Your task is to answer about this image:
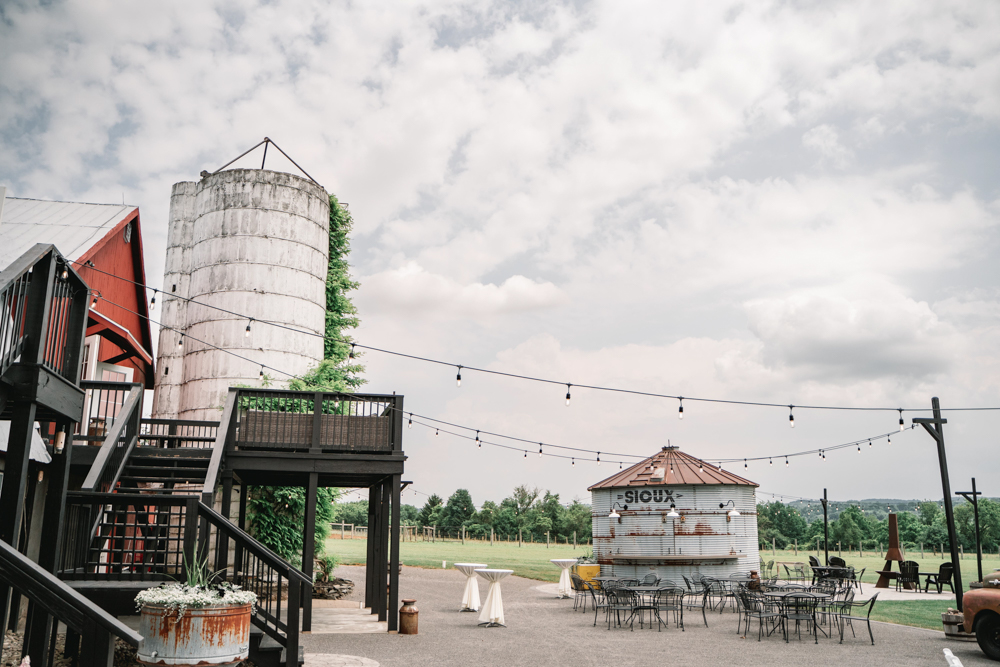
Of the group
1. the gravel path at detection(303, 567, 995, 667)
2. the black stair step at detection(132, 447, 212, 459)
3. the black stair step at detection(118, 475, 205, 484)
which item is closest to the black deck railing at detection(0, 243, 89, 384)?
the black stair step at detection(118, 475, 205, 484)

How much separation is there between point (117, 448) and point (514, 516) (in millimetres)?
75943

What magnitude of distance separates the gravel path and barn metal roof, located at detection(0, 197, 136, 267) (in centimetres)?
938

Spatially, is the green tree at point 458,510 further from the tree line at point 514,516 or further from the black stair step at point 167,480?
the black stair step at point 167,480

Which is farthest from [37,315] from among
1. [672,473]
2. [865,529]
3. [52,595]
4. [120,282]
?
[865,529]

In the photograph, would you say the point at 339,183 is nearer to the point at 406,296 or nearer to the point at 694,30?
the point at 694,30

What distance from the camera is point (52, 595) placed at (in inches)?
171

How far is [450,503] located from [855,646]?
74.3 m

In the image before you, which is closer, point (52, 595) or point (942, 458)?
point (52, 595)

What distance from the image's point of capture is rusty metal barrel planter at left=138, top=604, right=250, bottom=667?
5930 millimetres

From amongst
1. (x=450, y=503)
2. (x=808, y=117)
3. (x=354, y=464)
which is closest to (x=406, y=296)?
(x=450, y=503)

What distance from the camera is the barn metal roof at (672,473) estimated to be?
72.6 ft

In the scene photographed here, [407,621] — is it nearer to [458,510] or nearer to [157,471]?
[157,471]

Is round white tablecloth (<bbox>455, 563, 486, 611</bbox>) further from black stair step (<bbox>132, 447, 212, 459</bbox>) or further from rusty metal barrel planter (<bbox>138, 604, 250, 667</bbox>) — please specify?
rusty metal barrel planter (<bbox>138, 604, 250, 667</bbox>)

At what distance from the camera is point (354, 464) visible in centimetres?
1327
